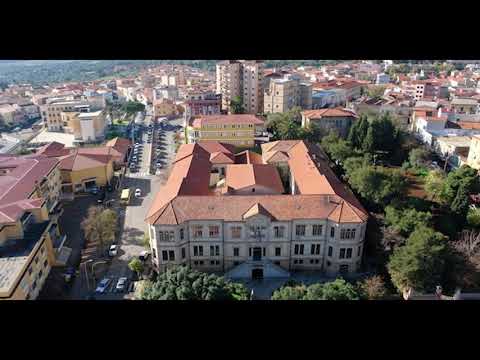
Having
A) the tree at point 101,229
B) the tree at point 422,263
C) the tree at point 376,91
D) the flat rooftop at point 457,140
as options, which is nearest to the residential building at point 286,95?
the tree at point 376,91

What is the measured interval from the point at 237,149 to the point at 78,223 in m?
10.9

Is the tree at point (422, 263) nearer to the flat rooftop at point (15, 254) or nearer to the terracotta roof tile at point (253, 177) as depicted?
the terracotta roof tile at point (253, 177)

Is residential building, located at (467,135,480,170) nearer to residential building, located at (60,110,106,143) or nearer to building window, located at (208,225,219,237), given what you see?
building window, located at (208,225,219,237)

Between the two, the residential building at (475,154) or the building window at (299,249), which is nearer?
the building window at (299,249)

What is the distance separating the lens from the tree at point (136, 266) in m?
14.1

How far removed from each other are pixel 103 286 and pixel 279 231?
672cm

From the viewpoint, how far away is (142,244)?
1623cm

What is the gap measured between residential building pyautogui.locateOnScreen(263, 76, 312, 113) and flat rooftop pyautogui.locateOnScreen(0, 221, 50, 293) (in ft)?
79.9

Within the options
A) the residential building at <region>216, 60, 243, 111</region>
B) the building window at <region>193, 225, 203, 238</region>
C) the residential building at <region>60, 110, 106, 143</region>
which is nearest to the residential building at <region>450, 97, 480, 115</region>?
the residential building at <region>216, 60, 243, 111</region>

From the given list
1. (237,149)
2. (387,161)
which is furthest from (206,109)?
(387,161)

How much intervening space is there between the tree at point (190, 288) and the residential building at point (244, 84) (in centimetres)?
2719

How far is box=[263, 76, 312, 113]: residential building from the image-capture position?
112 feet
